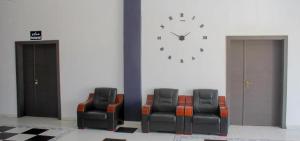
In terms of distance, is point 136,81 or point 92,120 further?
point 136,81

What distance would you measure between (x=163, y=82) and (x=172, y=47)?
2.58 ft

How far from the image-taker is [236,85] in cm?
570

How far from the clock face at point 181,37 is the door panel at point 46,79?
2.73 m

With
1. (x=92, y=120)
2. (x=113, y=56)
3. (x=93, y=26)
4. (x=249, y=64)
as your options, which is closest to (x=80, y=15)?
(x=93, y=26)

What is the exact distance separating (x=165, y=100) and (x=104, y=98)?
1.36 meters

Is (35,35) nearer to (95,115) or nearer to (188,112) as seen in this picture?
(95,115)

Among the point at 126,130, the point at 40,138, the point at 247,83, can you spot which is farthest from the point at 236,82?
the point at 40,138

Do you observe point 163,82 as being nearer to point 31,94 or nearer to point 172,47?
point 172,47

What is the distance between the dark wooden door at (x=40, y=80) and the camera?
652 centimetres

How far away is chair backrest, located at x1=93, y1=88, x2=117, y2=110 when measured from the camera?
19.0 ft

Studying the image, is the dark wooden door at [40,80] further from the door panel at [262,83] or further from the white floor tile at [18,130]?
the door panel at [262,83]

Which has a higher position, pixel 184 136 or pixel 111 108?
pixel 111 108

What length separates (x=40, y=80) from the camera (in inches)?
262

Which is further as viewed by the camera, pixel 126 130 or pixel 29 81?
pixel 29 81
